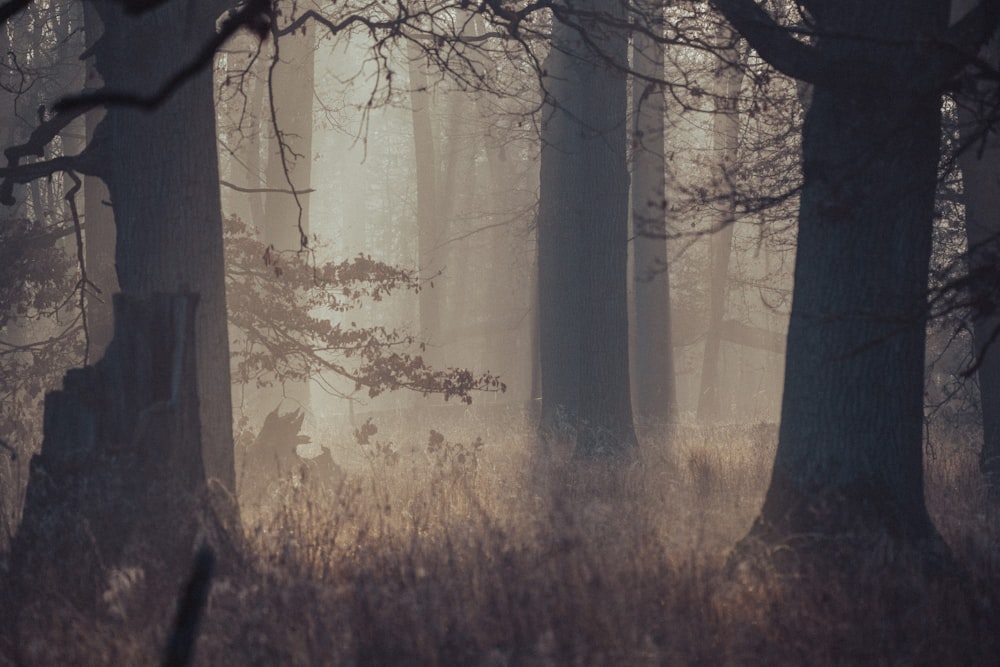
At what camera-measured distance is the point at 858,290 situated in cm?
565

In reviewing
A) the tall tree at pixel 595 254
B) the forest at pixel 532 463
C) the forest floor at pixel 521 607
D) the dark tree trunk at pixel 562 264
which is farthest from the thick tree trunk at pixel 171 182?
the tall tree at pixel 595 254

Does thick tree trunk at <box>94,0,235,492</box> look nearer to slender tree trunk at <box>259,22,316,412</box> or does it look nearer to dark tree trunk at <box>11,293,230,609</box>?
dark tree trunk at <box>11,293,230,609</box>

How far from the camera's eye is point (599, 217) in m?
11.5

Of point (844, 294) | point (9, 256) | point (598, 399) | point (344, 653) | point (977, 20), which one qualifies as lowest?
point (344, 653)

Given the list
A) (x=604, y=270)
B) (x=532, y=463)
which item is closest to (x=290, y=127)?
(x=604, y=270)

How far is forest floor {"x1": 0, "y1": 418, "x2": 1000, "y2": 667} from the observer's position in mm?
3869

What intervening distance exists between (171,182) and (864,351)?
4625 mm

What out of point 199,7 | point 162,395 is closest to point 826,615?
point 162,395

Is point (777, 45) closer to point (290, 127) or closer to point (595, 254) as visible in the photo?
point (595, 254)

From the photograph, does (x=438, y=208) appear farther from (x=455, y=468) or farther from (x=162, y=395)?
(x=162, y=395)

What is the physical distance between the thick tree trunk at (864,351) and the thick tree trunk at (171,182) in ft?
12.5

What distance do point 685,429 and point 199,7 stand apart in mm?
10924

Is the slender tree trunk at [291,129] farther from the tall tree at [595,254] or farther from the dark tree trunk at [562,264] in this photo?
the tall tree at [595,254]

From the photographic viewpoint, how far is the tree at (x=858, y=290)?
5.45m
